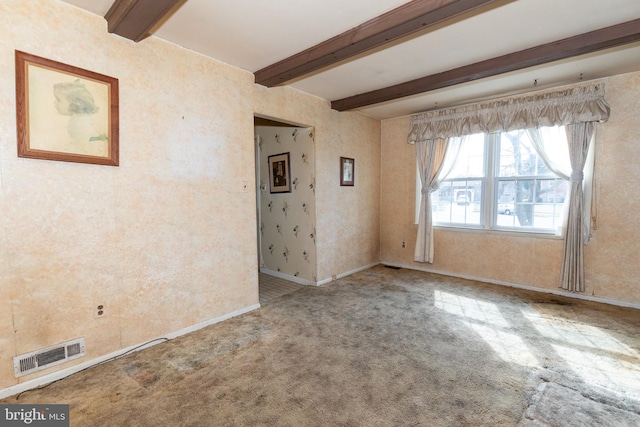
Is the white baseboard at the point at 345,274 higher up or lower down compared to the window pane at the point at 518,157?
lower down

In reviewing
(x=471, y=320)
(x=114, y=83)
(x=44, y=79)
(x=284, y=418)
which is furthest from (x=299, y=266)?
(x=44, y=79)

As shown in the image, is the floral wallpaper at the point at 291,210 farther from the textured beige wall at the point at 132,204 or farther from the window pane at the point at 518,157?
the window pane at the point at 518,157

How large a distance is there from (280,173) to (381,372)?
3073 millimetres

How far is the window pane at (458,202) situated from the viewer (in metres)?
4.26

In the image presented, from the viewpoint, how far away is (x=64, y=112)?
77.2 inches

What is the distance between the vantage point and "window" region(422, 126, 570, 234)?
3631 millimetres

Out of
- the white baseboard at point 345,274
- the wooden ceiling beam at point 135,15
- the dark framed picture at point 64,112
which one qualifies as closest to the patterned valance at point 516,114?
the white baseboard at point 345,274

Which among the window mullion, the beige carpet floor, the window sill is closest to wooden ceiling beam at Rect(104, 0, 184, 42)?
the beige carpet floor

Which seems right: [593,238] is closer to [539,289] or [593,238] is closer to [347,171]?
[539,289]

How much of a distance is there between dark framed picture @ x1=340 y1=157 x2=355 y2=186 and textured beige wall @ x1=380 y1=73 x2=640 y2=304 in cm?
89

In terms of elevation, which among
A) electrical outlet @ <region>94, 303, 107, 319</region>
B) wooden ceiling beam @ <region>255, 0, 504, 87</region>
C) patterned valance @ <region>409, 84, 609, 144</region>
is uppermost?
wooden ceiling beam @ <region>255, 0, 504, 87</region>

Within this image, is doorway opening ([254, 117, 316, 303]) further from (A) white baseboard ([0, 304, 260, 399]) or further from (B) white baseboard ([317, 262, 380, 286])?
(A) white baseboard ([0, 304, 260, 399])

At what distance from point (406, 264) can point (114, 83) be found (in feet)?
14.6

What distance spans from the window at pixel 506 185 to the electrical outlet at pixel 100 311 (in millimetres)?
4227
